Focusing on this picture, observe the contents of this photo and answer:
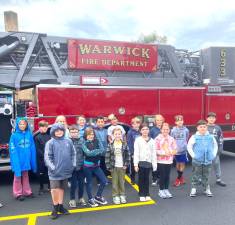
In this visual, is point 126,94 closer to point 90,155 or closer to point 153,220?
point 90,155

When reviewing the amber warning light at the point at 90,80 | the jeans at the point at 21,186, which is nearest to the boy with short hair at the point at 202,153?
the jeans at the point at 21,186

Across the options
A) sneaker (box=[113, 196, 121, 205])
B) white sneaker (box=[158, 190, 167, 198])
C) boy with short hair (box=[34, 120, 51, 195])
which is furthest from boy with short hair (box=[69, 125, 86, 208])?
white sneaker (box=[158, 190, 167, 198])

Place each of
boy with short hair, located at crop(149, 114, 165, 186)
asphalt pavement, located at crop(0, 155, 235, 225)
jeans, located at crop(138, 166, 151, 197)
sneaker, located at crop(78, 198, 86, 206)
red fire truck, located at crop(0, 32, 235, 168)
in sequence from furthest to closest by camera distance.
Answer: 1. red fire truck, located at crop(0, 32, 235, 168)
2. boy with short hair, located at crop(149, 114, 165, 186)
3. jeans, located at crop(138, 166, 151, 197)
4. sneaker, located at crop(78, 198, 86, 206)
5. asphalt pavement, located at crop(0, 155, 235, 225)

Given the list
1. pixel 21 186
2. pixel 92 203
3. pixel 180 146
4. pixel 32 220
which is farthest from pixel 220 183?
pixel 21 186

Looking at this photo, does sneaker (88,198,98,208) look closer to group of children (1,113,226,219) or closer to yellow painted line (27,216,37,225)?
group of children (1,113,226,219)

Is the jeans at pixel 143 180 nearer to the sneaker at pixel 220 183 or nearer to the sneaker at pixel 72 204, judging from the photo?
the sneaker at pixel 72 204

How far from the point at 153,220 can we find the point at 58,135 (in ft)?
6.28

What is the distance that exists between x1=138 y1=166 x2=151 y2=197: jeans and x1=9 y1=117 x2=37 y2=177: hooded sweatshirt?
1.98 meters

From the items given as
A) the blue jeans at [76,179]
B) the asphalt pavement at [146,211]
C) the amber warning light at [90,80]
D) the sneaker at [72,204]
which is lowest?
the asphalt pavement at [146,211]

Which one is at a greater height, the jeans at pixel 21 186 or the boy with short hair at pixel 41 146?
the boy with short hair at pixel 41 146

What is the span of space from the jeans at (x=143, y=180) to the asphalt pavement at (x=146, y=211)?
19cm

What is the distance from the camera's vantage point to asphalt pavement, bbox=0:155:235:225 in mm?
4414

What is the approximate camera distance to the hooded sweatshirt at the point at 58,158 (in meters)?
4.49

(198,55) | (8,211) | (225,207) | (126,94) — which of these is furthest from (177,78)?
(8,211)
